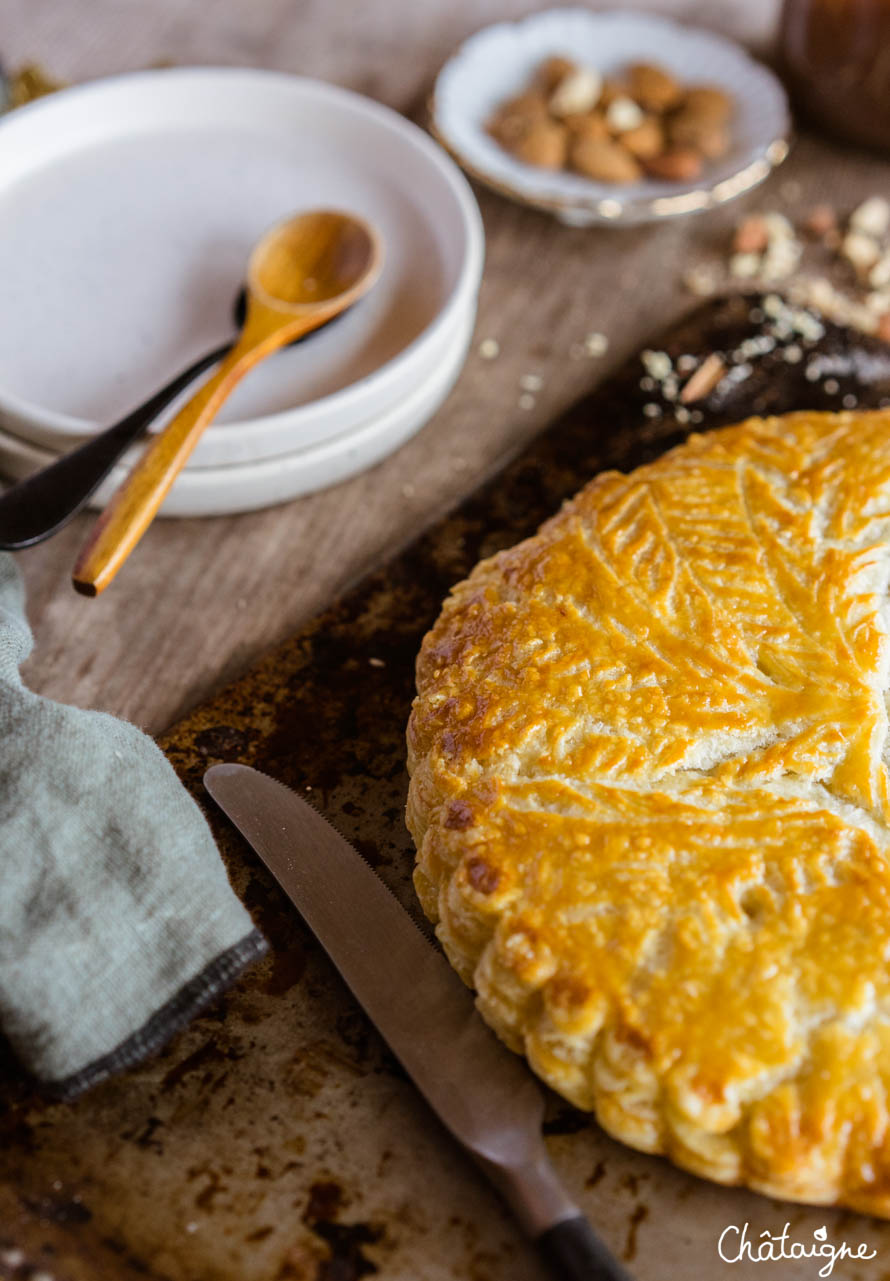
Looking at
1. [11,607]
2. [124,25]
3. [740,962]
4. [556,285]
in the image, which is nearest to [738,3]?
[556,285]

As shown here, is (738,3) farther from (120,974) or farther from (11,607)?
(120,974)

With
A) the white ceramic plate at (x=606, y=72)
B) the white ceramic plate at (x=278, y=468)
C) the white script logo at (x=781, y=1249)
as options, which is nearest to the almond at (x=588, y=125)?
the white ceramic plate at (x=606, y=72)

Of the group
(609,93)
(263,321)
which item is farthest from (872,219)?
(263,321)

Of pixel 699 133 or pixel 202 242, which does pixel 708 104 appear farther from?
pixel 202 242

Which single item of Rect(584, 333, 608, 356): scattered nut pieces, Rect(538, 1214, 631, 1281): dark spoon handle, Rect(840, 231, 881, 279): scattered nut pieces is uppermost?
Rect(538, 1214, 631, 1281): dark spoon handle

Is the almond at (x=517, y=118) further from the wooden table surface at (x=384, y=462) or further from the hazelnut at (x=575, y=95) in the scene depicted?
the wooden table surface at (x=384, y=462)

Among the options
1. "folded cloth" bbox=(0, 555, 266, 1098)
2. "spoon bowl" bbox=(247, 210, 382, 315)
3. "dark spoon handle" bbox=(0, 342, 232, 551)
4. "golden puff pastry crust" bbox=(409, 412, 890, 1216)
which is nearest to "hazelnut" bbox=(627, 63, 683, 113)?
"spoon bowl" bbox=(247, 210, 382, 315)

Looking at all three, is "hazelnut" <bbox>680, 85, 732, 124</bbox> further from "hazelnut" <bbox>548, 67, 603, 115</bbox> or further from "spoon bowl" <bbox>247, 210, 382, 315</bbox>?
"spoon bowl" <bbox>247, 210, 382, 315</bbox>
